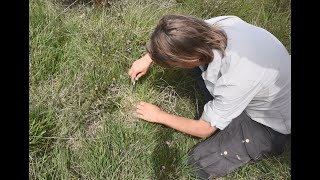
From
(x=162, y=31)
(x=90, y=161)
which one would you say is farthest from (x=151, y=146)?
(x=162, y=31)

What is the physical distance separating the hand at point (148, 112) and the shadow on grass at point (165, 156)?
0.08 metres

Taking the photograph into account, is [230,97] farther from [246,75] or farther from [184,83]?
[184,83]

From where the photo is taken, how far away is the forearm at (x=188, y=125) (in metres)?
1.94

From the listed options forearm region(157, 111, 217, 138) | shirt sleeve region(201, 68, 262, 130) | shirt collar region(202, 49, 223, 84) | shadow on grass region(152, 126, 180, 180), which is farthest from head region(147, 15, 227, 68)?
shadow on grass region(152, 126, 180, 180)

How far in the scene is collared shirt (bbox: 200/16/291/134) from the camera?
1.75 m

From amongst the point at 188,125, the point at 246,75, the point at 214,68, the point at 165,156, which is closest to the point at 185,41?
the point at 214,68

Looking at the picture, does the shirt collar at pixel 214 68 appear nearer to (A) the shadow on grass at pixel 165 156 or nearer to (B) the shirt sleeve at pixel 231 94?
(B) the shirt sleeve at pixel 231 94

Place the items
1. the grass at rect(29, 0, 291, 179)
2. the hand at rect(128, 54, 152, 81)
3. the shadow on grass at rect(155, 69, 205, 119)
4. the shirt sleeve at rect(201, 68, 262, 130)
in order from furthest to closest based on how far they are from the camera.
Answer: the shadow on grass at rect(155, 69, 205, 119) < the hand at rect(128, 54, 152, 81) < the grass at rect(29, 0, 291, 179) < the shirt sleeve at rect(201, 68, 262, 130)

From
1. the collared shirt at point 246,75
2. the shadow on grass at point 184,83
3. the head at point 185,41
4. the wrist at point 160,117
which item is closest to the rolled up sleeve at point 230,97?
the collared shirt at point 246,75

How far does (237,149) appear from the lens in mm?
2096

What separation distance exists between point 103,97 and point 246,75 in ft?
2.79

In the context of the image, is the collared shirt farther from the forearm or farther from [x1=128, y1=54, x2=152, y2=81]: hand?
[x1=128, y1=54, x2=152, y2=81]: hand

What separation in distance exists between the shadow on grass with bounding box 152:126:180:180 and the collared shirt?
30cm
